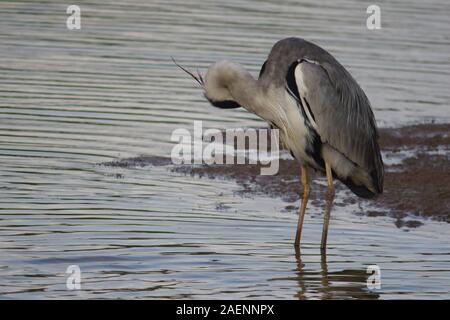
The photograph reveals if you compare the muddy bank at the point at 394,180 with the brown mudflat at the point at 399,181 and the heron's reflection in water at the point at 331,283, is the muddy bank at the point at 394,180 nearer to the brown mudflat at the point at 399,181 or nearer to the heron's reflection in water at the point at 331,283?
the brown mudflat at the point at 399,181

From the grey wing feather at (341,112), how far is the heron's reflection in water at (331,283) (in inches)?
49.2

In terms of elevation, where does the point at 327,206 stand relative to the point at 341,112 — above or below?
below

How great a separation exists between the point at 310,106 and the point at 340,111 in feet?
1.31

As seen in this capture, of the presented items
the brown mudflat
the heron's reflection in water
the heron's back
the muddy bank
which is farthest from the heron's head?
the brown mudflat

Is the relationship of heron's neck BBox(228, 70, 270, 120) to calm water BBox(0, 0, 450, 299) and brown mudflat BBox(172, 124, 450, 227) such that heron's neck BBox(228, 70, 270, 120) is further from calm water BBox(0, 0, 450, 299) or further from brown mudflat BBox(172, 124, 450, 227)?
brown mudflat BBox(172, 124, 450, 227)

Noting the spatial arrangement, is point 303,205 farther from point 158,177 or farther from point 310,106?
point 158,177

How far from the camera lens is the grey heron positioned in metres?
9.94

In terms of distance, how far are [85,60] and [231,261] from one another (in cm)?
858

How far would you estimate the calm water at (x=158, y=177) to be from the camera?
29.8 ft

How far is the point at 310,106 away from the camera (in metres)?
10.1

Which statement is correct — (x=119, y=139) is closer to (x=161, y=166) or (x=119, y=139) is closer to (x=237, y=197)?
(x=161, y=166)

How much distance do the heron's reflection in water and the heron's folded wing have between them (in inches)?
49.5

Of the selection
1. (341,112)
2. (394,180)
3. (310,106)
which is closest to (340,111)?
(341,112)

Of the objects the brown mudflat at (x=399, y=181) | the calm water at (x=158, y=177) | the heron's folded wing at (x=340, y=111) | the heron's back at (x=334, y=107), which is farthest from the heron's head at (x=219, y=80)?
the brown mudflat at (x=399, y=181)
